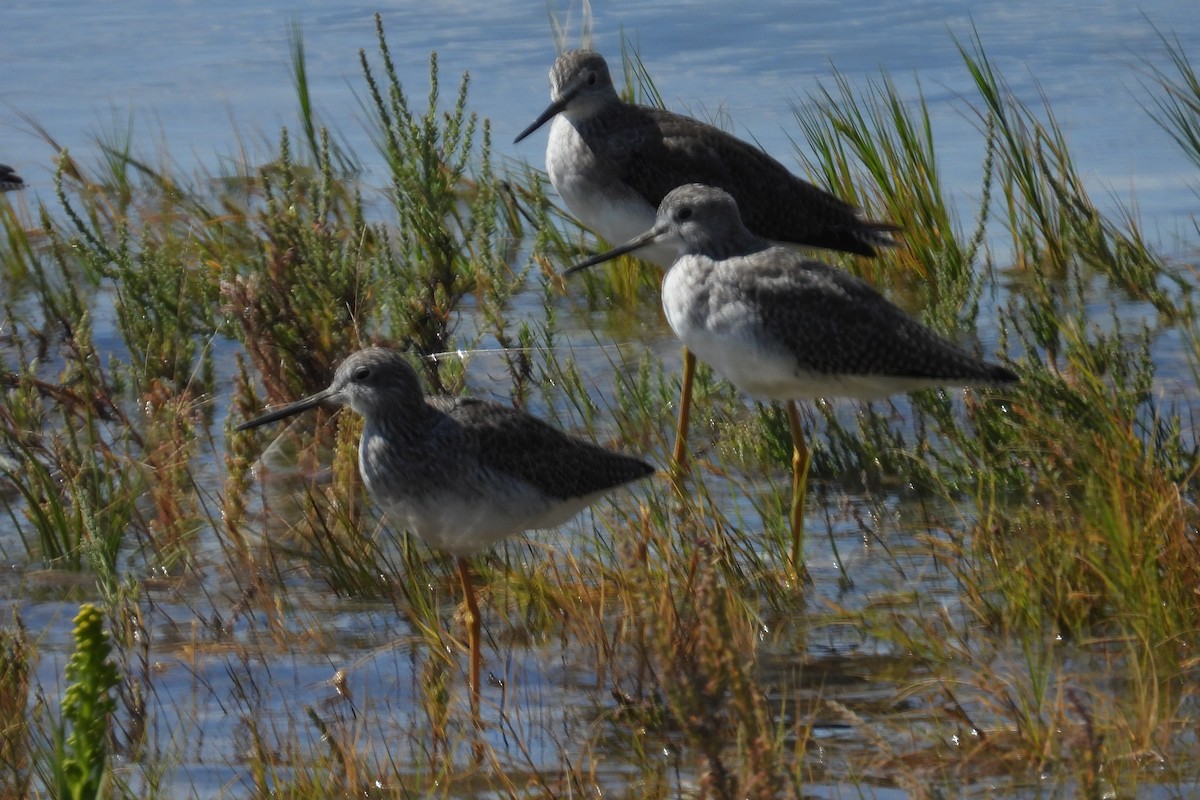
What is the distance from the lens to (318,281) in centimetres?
673

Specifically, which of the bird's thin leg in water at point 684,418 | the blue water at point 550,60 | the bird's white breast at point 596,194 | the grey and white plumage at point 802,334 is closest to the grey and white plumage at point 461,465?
the bird's thin leg in water at point 684,418

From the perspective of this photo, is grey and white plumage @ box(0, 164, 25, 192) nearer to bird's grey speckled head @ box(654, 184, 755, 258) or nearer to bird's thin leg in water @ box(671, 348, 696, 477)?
bird's thin leg in water @ box(671, 348, 696, 477)

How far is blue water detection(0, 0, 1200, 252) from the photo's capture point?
37.9ft

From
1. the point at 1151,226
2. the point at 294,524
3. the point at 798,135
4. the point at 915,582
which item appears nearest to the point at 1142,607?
the point at 915,582

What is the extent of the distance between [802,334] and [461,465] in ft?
3.86

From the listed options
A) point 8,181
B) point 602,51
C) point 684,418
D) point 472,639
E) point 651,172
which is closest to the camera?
point 472,639

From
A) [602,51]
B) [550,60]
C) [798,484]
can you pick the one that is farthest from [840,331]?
[550,60]

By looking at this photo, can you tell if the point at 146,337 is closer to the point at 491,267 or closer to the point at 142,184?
the point at 491,267

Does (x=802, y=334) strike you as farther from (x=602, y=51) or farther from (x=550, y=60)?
(x=550, y=60)

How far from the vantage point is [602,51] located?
41.4 feet

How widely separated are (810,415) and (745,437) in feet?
1.28

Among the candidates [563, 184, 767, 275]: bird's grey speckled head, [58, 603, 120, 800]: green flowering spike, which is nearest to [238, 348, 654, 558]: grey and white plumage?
[563, 184, 767, 275]: bird's grey speckled head

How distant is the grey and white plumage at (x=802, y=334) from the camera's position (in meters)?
5.48

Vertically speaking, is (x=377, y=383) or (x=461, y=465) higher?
(x=377, y=383)
